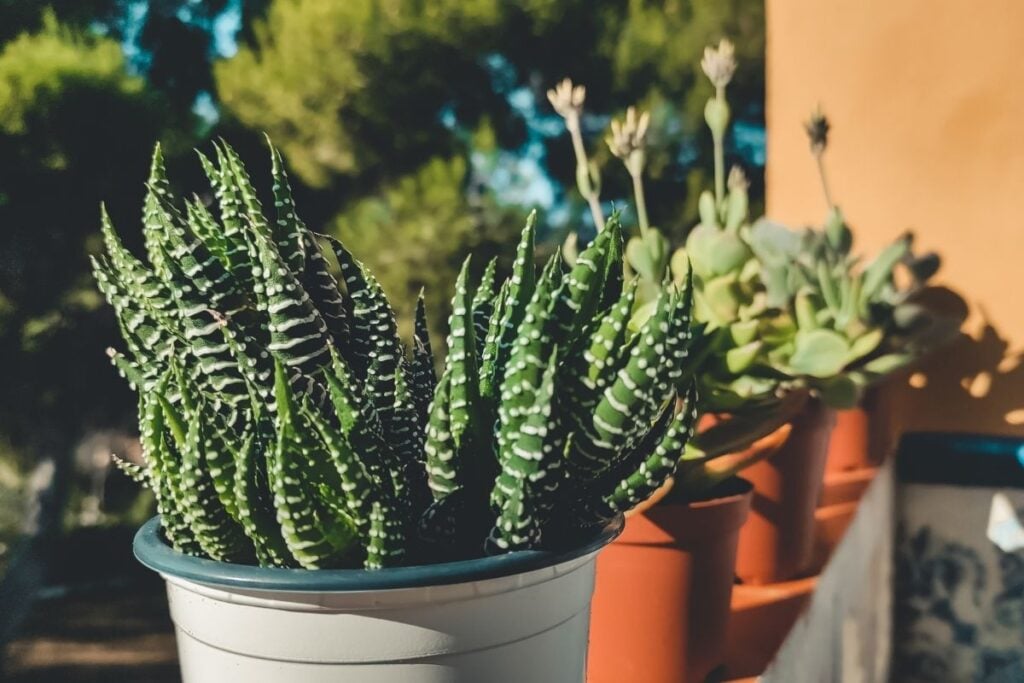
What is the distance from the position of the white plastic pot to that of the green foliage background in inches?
70.4

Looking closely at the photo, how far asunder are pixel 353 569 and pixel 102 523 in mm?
3706

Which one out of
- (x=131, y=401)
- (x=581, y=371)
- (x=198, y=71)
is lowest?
(x=131, y=401)

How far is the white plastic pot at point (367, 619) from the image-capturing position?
354 mm

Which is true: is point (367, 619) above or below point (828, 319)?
below

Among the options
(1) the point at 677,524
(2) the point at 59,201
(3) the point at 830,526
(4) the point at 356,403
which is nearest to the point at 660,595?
(1) the point at 677,524

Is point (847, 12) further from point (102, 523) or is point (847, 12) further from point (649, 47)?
point (102, 523)

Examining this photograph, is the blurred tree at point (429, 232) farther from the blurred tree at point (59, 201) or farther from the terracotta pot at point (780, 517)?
the terracotta pot at point (780, 517)

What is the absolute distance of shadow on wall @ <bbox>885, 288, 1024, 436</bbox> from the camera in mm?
1333

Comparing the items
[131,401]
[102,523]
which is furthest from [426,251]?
[102,523]

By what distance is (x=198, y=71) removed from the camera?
110 inches

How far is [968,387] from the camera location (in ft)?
4.44

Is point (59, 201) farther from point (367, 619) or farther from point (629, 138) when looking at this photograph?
point (367, 619)

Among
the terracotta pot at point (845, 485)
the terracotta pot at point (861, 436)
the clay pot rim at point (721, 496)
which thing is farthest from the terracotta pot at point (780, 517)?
the terracotta pot at point (861, 436)

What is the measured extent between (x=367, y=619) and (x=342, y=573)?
0.02 meters
